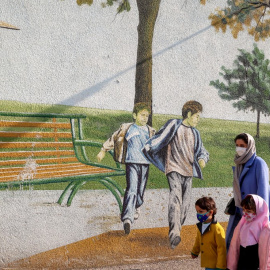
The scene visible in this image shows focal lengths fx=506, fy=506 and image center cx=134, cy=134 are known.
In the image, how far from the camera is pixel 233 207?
4598 mm

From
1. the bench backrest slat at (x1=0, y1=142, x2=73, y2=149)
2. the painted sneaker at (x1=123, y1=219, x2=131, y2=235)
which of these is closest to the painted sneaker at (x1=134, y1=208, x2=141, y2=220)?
the painted sneaker at (x1=123, y1=219, x2=131, y2=235)

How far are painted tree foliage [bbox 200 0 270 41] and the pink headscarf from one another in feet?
9.74

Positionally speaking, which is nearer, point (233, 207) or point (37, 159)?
point (233, 207)

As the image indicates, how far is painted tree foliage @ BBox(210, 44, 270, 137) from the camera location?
21.0 ft

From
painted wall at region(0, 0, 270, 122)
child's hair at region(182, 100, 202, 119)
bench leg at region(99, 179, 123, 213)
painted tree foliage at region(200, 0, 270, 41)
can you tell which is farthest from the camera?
painted tree foliage at region(200, 0, 270, 41)

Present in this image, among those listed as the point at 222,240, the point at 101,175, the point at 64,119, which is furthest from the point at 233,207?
the point at 64,119

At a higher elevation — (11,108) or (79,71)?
(79,71)

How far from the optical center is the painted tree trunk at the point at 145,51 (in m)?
5.84

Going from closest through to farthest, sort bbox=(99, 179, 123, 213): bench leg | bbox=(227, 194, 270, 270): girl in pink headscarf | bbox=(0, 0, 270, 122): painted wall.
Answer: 1. bbox=(227, 194, 270, 270): girl in pink headscarf
2. bbox=(0, 0, 270, 122): painted wall
3. bbox=(99, 179, 123, 213): bench leg

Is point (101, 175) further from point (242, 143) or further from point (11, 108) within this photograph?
point (242, 143)

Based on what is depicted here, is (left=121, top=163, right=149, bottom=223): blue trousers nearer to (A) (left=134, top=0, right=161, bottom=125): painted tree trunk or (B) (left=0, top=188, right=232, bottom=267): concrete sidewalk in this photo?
(B) (left=0, top=188, right=232, bottom=267): concrete sidewalk

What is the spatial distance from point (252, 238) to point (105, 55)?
2718mm

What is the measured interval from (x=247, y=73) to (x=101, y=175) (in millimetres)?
2366

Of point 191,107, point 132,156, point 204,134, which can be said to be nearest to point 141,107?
point 132,156
